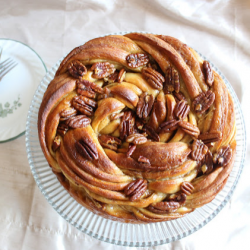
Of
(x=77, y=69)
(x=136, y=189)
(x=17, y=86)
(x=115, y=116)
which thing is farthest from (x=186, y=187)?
(x=17, y=86)

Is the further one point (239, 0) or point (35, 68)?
point (239, 0)

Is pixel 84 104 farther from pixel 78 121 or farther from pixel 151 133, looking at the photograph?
pixel 151 133

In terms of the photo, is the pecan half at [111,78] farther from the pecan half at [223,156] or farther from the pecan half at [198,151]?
the pecan half at [223,156]

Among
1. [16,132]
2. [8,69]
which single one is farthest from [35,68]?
[16,132]

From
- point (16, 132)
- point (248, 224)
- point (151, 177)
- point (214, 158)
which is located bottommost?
point (16, 132)

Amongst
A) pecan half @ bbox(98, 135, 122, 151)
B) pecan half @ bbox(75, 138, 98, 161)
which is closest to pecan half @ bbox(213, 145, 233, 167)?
pecan half @ bbox(98, 135, 122, 151)

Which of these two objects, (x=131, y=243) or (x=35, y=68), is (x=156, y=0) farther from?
(x=131, y=243)
